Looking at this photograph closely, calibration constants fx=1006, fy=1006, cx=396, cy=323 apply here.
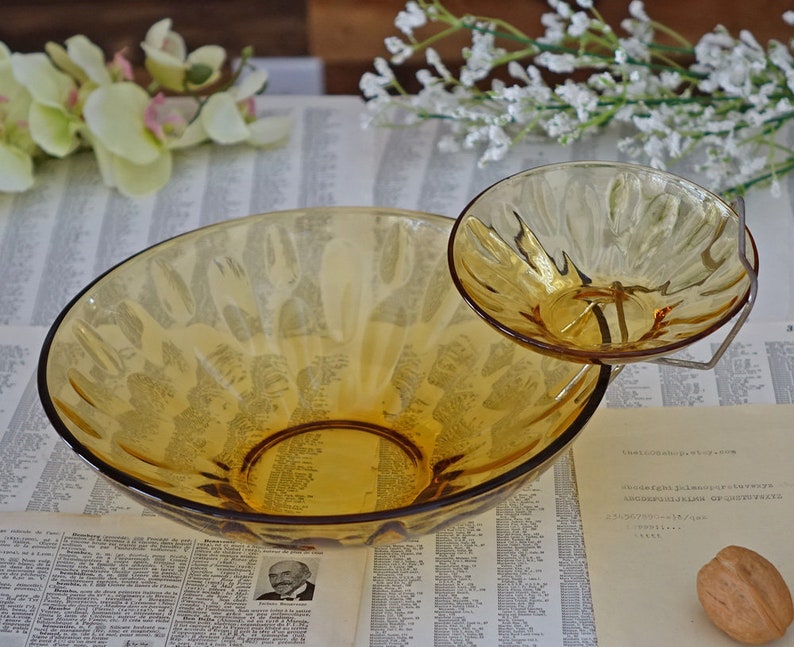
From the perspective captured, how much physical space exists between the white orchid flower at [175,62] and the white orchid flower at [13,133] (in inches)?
4.1

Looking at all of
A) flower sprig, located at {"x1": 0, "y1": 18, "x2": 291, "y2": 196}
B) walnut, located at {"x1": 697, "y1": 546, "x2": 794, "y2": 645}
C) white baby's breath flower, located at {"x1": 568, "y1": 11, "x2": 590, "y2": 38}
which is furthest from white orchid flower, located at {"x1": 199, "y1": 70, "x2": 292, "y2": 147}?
walnut, located at {"x1": 697, "y1": 546, "x2": 794, "y2": 645}

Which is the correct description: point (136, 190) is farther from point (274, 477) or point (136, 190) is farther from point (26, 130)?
point (274, 477)

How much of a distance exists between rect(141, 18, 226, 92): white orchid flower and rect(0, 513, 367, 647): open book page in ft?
1.44

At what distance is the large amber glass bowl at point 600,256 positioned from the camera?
49 centimetres

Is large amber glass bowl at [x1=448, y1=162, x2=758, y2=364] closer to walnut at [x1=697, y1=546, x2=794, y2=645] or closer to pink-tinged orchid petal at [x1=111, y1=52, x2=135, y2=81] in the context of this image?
walnut at [x1=697, y1=546, x2=794, y2=645]

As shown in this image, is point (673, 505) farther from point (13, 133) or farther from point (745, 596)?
point (13, 133)

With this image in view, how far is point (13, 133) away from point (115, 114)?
9cm

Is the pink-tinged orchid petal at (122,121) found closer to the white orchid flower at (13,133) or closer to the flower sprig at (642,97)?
the white orchid flower at (13,133)

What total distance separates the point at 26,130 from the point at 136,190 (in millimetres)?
98

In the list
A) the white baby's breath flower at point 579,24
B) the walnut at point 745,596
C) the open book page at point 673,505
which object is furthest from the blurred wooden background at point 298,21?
the walnut at point 745,596

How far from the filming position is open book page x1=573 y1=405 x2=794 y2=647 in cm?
45

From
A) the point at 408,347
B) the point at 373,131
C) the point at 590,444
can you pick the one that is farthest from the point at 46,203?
the point at 590,444

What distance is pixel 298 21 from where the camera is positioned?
135 centimetres

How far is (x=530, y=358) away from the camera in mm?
523
